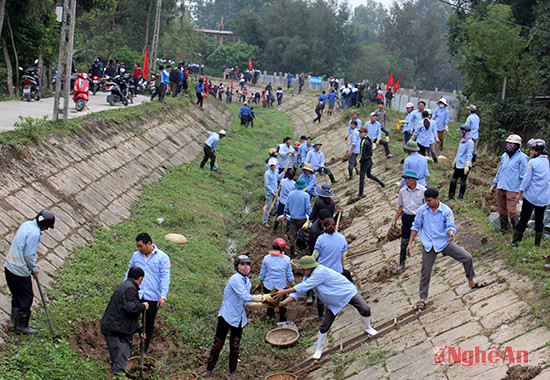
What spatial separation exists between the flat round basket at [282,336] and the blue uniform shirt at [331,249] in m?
1.39

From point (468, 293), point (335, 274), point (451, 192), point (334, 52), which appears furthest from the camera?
point (334, 52)

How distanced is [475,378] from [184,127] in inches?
768

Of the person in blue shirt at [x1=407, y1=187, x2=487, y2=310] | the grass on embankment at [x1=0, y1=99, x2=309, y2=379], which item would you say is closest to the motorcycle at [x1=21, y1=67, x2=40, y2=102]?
the grass on embankment at [x1=0, y1=99, x2=309, y2=379]

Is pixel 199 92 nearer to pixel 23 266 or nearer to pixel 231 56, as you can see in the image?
pixel 23 266

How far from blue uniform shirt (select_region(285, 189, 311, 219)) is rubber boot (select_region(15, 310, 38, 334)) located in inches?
224

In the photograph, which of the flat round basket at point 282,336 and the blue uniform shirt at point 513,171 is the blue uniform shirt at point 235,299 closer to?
the flat round basket at point 282,336

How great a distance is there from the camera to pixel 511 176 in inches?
375

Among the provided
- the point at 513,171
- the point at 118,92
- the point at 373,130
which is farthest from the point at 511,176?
the point at 118,92

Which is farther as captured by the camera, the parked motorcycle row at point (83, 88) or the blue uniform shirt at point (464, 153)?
the parked motorcycle row at point (83, 88)

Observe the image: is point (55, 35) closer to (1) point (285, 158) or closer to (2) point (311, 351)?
(1) point (285, 158)

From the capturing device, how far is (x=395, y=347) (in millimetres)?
7645

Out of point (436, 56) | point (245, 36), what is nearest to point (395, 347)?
point (245, 36)

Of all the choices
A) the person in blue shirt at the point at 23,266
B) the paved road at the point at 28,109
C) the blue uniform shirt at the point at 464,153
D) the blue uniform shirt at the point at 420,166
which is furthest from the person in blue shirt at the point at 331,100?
the person in blue shirt at the point at 23,266

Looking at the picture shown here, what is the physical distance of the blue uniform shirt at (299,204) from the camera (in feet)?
37.5
